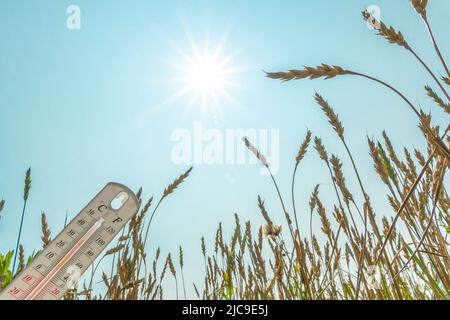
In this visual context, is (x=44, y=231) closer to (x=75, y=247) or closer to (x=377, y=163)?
(x=75, y=247)

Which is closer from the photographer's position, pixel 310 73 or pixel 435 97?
pixel 310 73

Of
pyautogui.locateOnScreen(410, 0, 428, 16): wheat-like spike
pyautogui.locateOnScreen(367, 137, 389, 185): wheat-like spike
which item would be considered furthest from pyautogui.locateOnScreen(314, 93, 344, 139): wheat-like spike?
pyautogui.locateOnScreen(410, 0, 428, 16): wheat-like spike

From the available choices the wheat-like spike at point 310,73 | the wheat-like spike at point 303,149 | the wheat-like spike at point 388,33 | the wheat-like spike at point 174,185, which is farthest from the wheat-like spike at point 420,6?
the wheat-like spike at point 174,185

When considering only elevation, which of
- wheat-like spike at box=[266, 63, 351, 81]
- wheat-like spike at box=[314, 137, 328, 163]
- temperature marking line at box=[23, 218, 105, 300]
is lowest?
temperature marking line at box=[23, 218, 105, 300]

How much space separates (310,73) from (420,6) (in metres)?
0.46

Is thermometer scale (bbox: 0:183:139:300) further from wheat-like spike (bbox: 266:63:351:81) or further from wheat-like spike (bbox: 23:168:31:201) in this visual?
wheat-like spike (bbox: 23:168:31:201)

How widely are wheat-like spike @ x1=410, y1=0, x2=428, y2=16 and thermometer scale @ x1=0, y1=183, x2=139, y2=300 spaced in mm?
1167

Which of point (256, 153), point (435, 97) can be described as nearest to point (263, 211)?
point (256, 153)

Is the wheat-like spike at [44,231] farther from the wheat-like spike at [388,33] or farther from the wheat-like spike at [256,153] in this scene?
the wheat-like spike at [388,33]

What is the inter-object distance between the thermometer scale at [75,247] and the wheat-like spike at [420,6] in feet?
3.83

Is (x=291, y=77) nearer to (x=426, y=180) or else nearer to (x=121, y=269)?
(x=121, y=269)

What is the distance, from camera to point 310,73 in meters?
1.03

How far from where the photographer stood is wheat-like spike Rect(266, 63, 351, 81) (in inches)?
40.3
